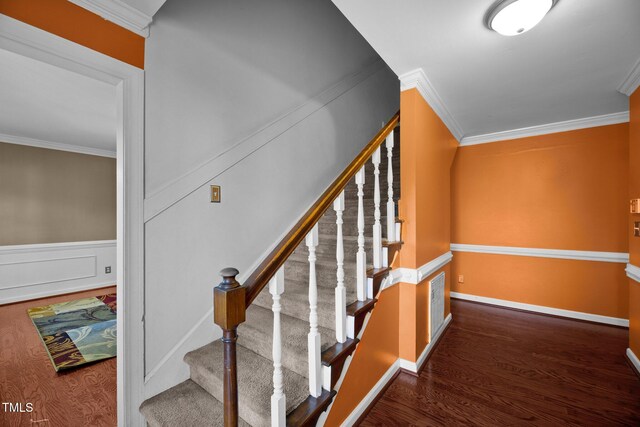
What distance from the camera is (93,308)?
3.48m

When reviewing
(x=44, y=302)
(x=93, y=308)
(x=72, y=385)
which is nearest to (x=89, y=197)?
(x=44, y=302)

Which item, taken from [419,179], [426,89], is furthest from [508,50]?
[419,179]

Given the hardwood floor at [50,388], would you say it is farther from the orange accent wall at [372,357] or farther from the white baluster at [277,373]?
the orange accent wall at [372,357]

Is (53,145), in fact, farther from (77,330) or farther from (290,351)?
(290,351)

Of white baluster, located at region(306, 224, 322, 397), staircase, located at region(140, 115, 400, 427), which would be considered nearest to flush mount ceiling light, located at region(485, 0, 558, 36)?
staircase, located at region(140, 115, 400, 427)

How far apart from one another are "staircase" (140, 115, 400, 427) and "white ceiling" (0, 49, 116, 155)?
8.61 ft

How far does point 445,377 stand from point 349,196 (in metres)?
1.85

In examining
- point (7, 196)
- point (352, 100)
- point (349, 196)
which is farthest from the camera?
point (7, 196)

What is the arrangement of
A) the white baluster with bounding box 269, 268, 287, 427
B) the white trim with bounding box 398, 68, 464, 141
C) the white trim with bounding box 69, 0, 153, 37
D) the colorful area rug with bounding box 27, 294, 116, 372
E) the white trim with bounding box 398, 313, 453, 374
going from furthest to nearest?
the colorful area rug with bounding box 27, 294, 116, 372
the white trim with bounding box 398, 313, 453, 374
the white trim with bounding box 398, 68, 464, 141
the white trim with bounding box 69, 0, 153, 37
the white baluster with bounding box 269, 268, 287, 427

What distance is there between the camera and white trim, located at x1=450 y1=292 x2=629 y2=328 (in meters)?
2.91

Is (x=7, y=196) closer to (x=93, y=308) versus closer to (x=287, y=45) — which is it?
(x=93, y=308)

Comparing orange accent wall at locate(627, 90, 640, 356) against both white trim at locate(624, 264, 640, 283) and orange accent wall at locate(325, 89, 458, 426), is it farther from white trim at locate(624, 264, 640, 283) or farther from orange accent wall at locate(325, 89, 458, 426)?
orange accent wall at locate(325, 89, 458, 426)

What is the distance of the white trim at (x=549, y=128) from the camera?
285 cm

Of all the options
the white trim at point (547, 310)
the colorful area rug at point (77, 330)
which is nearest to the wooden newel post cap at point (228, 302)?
the colorful area rug at point (77, 330)
